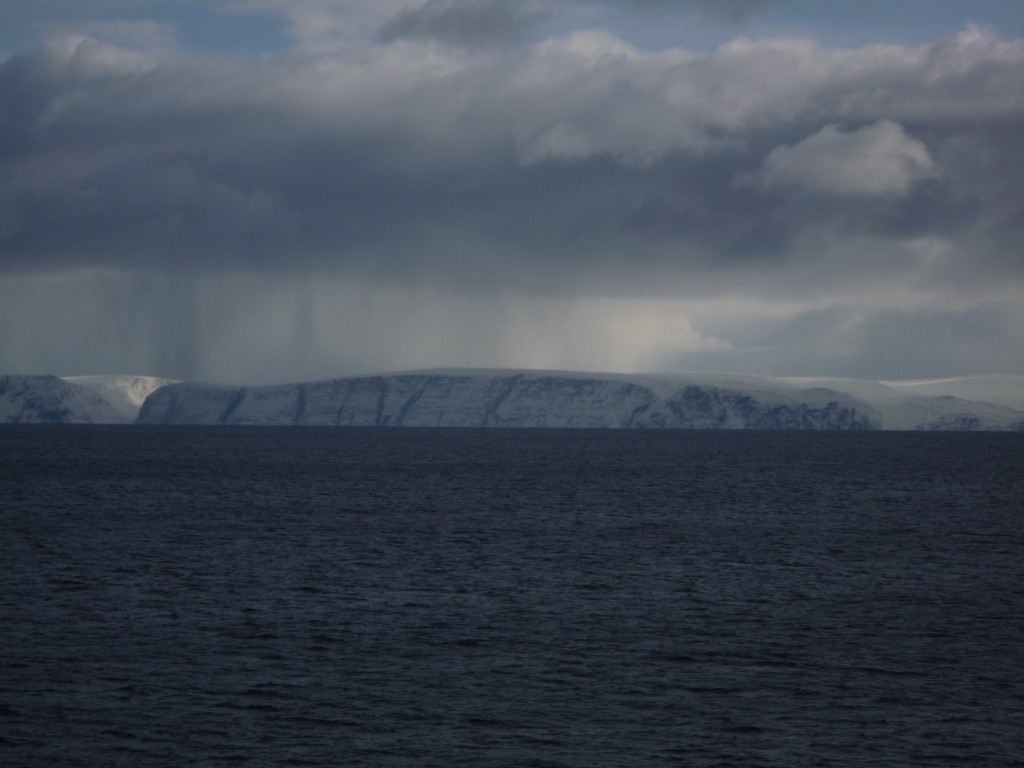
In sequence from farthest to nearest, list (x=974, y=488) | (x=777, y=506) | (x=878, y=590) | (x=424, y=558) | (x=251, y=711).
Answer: (x=974, y=488) < (x=777, y=506) < (x=424, y=558) < (x=878, y=590) < (x=251, y=711)

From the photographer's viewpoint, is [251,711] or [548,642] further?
[548,642]

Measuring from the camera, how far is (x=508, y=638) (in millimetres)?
35844

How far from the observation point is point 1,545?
189 ft

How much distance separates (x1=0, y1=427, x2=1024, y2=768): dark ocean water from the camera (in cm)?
2572

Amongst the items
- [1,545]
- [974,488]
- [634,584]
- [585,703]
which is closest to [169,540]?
[1,545]

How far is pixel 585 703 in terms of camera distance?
2852 cm

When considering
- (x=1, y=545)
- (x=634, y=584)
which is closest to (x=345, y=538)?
(x=1, y=545)

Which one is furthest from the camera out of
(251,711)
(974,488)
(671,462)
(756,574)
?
(671,462)

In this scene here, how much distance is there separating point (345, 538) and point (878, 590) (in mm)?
28829

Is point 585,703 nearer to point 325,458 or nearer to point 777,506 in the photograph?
point 777,506

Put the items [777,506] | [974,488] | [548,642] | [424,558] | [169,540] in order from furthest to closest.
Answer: [974,488] < [777,506] < [169,540] < [424,558] < [548,642]

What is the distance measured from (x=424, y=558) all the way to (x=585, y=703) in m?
26.6

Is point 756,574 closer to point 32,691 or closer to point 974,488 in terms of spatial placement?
point 32,691

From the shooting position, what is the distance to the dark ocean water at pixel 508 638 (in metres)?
25.7
